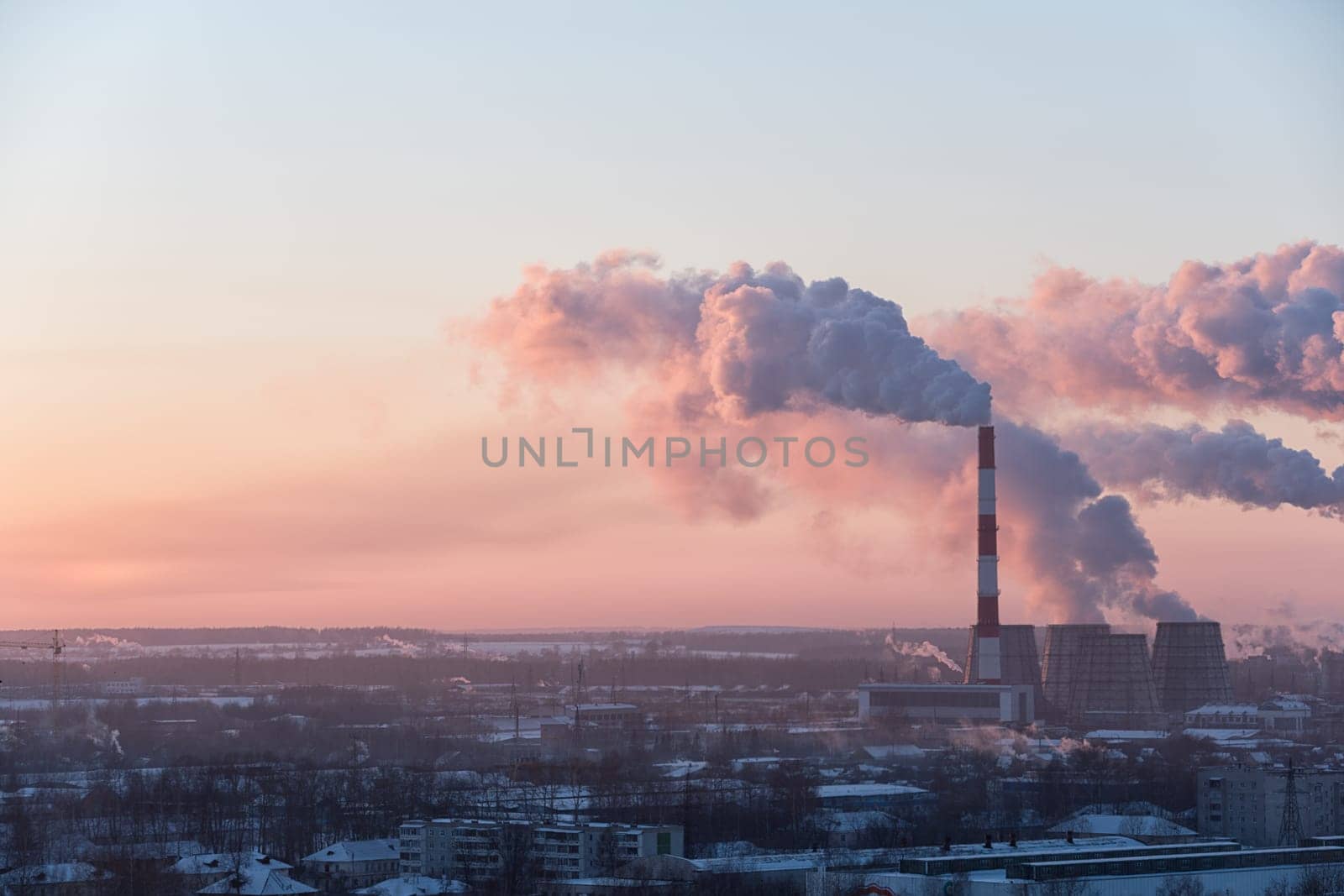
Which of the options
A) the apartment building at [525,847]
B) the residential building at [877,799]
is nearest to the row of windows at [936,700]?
the residential building at [877,799]

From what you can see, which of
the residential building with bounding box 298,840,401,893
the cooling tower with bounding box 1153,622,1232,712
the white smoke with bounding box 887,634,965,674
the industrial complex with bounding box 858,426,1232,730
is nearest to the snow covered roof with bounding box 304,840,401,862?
the residential building with bounding box 298,840,401,893

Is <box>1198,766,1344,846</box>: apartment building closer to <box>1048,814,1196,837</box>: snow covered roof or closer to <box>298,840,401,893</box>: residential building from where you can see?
<box>1048,814,1196,837</box>: snow covered roof

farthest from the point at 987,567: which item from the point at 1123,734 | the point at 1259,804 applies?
the point at 1259,804

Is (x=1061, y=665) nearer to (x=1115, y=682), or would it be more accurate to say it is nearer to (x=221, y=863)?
(x=1115, y=682)

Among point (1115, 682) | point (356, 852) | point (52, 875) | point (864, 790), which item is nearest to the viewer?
point (52, 875)

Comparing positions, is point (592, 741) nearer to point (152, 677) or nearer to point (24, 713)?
point (24, 713)

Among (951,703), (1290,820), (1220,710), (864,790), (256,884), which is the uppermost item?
(951,703)

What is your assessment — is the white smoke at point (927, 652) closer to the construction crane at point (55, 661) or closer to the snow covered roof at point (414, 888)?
the construction crane at point (55, 661)
